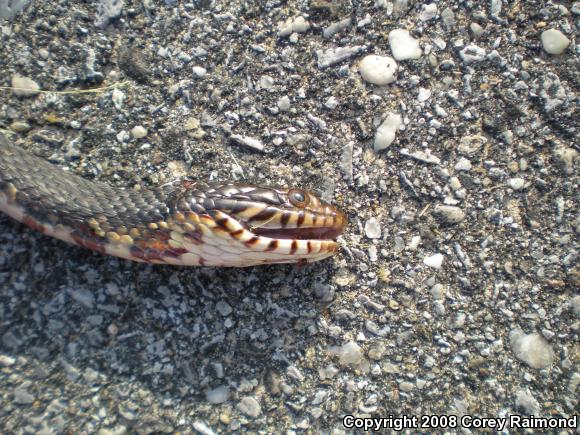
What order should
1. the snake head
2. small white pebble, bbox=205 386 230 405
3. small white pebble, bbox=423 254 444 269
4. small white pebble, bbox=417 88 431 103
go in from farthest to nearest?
small white pebble, bbox=417 88 431 103
small white pebble, bbox=423 254 444 269
small white pebble, bbox=205 386 230 405
the snake head

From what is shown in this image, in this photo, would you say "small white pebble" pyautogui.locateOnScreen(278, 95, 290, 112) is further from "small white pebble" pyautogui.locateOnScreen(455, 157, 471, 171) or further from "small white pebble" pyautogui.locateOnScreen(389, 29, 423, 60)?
"small white pebble" pyautogui.locateOnScreen(455, 157, 471, 171)

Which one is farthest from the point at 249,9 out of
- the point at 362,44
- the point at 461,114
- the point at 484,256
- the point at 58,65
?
the point at 484,256

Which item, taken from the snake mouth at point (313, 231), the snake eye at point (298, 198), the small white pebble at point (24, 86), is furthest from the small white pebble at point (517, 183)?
the small white pebble at point (24, 86)

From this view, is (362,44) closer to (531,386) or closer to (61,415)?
(531,386)

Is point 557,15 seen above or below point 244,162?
above

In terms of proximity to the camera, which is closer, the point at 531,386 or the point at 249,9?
the point at 531,386

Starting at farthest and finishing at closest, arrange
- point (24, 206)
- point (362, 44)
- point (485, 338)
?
1. point (362, 44)
2. point (485, 338)
3. point (24, 206)

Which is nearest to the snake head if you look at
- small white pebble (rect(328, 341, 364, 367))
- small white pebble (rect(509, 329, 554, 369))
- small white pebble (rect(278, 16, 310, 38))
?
small white pebble (rect(328, 341, 364, 367))
